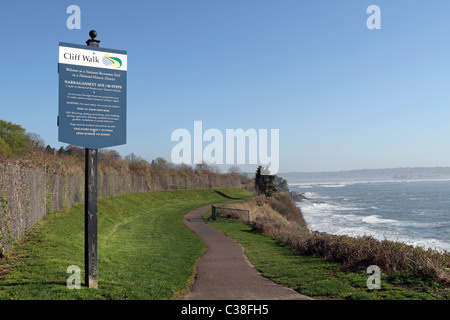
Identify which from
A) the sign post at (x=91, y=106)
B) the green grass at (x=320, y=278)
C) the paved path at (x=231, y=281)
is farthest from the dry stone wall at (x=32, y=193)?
the green grass at (x=320, y=278)

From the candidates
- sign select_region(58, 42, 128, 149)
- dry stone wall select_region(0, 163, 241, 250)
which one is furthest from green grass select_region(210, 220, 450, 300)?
dry stone wall select_region(0, 163, 241, 250)

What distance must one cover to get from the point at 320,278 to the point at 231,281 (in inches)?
85.0

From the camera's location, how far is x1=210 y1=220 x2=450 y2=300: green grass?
7454 millimetres

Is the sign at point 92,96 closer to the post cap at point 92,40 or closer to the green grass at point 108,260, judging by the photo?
the post cap at point 92,40

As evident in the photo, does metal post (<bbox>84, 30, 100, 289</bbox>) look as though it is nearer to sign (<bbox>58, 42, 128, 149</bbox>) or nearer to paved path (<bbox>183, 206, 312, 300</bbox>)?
sign (<bbox>58, 42, 128, 149</bbox>)

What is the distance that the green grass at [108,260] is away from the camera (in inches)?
277

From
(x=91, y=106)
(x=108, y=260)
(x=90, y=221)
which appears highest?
(x=91, y=106)

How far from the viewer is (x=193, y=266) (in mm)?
11172

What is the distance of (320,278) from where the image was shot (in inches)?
362

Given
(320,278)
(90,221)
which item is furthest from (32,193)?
(320,278)

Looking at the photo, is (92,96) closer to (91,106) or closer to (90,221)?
(91,106)

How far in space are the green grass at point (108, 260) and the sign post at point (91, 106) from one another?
2.79ft
